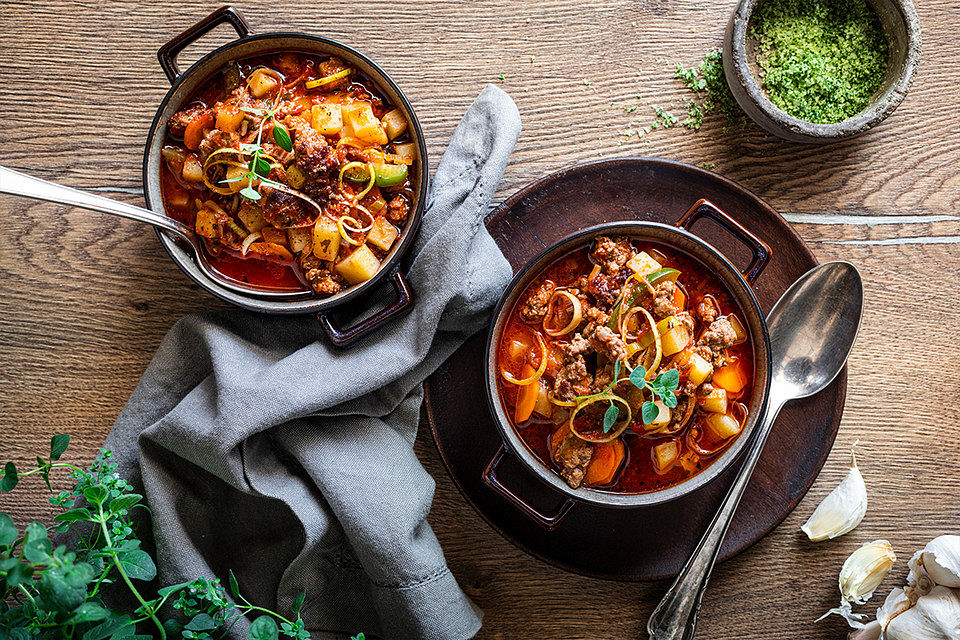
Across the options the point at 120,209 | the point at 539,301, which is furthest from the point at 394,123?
the point at 120,209

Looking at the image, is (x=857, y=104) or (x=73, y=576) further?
(x=857, y=104)

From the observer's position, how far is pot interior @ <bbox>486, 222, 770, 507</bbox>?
224cm

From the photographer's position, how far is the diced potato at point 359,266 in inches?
93.5

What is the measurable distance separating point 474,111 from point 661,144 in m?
0.71

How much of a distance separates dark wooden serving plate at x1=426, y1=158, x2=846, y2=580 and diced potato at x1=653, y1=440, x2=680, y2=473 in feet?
0.92

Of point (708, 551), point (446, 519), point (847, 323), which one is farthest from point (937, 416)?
point (446, 519)

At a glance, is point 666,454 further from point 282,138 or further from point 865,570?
point 282,138

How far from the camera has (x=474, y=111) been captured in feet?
8.29

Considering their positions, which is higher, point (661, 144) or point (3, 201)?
point (3, 201)

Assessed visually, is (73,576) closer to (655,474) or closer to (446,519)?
(446,519)

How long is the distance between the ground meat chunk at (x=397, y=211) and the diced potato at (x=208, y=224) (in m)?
0.57

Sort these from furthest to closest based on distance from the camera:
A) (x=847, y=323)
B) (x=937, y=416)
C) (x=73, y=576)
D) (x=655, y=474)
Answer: (x=937, y=416) → (x=847, y=323) → (x=655, y=474) → (x=73, y=576)

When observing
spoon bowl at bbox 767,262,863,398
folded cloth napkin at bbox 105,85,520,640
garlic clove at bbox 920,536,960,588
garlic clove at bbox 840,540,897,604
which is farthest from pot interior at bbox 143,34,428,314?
garlic clove at bbox 920,536,960,588

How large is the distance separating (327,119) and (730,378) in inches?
61.5
